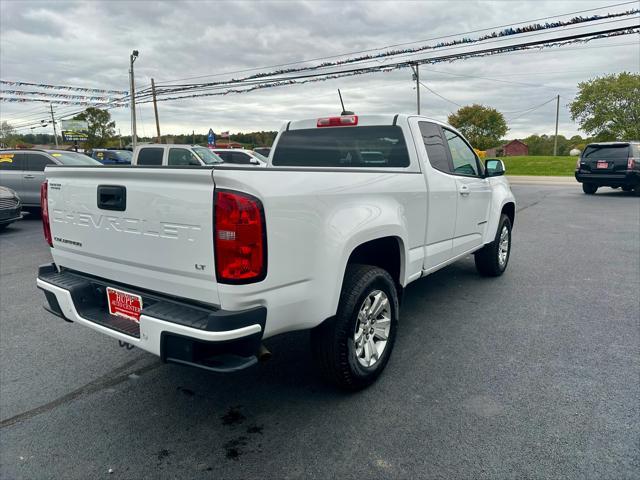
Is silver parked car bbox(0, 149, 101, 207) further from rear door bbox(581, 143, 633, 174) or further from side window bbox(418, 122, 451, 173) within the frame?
rear door bbox(581, 143, 633, 174)

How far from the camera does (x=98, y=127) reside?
2564 inches

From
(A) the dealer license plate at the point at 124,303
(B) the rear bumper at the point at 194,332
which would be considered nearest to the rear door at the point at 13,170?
(A) the dealer license plate at the point at 124,303

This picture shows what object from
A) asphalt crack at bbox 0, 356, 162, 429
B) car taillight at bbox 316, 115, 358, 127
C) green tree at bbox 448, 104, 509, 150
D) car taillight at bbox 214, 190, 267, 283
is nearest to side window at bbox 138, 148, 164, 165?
car taillight at bbox 316, 115, 358, 127

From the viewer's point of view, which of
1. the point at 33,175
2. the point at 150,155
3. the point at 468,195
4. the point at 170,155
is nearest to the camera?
Result: the point at 468,195

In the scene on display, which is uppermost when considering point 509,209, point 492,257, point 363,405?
point 509,209

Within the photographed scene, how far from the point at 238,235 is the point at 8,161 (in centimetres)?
1168

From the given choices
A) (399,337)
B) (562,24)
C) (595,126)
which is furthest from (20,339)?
Result: (595,126)

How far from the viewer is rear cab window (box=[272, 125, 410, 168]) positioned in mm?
3848

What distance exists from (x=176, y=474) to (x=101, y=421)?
758mm

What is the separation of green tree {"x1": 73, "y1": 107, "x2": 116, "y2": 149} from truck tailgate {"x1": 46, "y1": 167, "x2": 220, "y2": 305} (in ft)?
230

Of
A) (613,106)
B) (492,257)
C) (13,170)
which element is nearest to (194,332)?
(492,257)

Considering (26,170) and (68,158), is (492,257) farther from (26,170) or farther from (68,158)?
(26,170)

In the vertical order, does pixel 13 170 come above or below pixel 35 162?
below

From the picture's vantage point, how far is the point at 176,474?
2.27m
